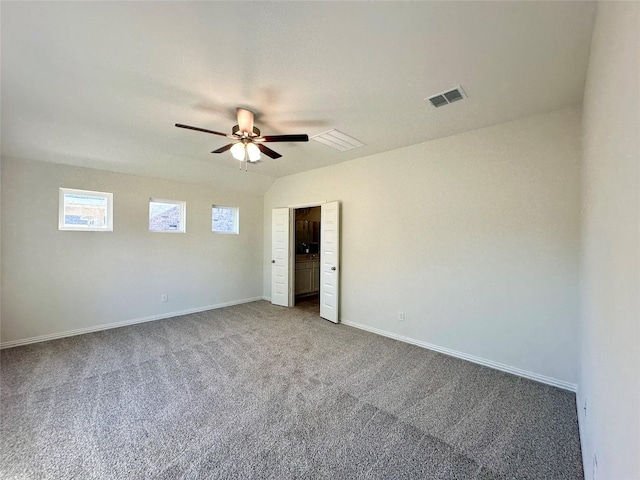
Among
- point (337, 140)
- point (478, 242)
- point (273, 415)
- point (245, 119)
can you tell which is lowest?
point (273, 415)

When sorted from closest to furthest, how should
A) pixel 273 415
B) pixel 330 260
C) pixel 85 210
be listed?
1. pixel 273 415
2. pixel 85 210
3. pixel 330 260

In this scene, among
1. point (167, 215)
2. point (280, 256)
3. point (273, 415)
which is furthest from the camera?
point (280, 256)

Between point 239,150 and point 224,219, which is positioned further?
point 224,219

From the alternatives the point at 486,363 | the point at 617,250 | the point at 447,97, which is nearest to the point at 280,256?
the point at 486,363

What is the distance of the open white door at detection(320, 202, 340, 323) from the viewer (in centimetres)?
446

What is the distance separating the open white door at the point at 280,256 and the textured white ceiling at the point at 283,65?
98.5 inches

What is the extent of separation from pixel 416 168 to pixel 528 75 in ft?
5.18

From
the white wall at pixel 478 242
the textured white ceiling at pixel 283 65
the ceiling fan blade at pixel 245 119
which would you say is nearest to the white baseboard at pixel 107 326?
the textured white ceiling at pixel 283 65

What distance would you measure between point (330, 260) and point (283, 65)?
313 cm

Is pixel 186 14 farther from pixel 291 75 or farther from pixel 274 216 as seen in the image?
pixel 274 216

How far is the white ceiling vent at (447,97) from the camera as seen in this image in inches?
91.2

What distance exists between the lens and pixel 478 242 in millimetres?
3088

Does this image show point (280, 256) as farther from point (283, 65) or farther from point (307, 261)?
point (283, 65)

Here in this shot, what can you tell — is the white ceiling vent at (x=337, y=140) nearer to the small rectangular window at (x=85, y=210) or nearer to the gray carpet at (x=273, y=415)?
the gray carpet at (x=273, y=415)
